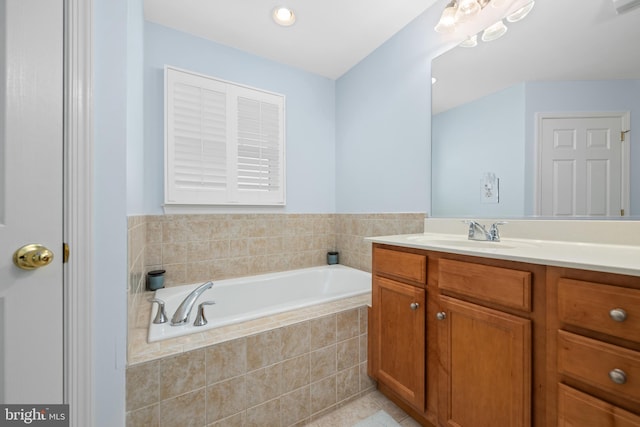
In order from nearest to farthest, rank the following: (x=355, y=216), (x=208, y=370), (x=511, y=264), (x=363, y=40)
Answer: (x=511, y=264), (x=208, y=370), (x=363, y=40), (x=355, y=216)

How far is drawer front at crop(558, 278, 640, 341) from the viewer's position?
2.02 ft

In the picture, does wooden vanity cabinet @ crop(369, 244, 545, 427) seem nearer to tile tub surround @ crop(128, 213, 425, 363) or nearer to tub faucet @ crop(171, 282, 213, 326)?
tile tub surround @ crop(128, 213, 425, 363)

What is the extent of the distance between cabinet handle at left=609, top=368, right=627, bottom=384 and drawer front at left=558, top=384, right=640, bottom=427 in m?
0.07

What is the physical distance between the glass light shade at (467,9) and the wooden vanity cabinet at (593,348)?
5.04 ft

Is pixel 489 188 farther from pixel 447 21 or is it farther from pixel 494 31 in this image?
pixel 447 21

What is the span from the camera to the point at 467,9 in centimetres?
144

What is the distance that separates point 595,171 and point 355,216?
156 centimetres

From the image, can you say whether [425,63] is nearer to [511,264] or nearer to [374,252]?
[374,252]

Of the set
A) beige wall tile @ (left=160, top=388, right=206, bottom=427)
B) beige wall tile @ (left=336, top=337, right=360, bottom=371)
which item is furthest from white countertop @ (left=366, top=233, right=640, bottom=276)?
beige wall tile @ (left=160, top=388, right=206, bottom=427)

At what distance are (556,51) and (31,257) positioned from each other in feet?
7.52

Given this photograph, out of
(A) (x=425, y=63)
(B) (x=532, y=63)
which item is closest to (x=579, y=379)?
(B) (x=532, y=63)

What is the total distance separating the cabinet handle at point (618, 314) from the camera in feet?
2.04

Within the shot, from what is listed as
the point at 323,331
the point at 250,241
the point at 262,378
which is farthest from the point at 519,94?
the point at 250,241

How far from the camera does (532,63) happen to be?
1287 mm
